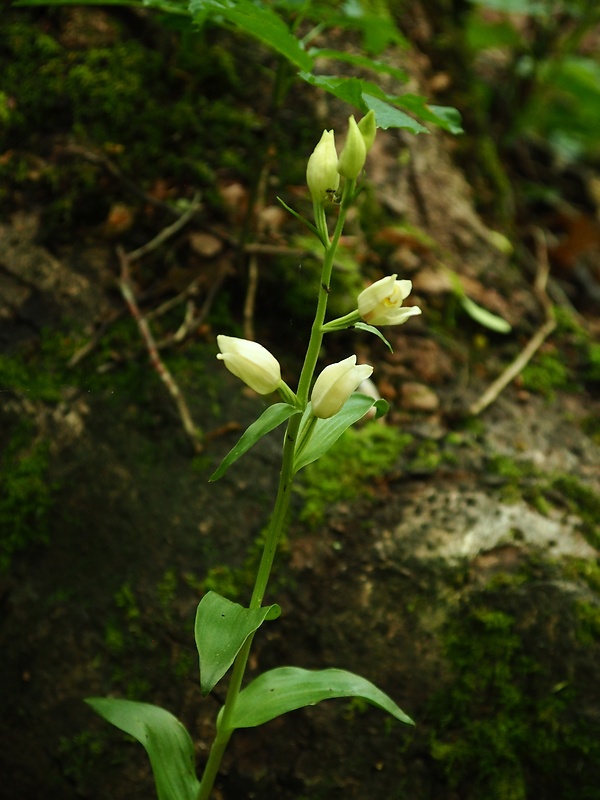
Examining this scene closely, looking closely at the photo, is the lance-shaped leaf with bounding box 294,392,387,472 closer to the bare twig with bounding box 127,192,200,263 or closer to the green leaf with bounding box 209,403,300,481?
the green leaf with bounding box 209,403,300,481

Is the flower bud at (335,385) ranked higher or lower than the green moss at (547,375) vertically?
higher

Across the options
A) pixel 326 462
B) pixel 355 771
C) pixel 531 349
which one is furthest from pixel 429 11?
pixel 355 771

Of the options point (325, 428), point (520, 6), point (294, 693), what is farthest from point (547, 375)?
point (520, 6)

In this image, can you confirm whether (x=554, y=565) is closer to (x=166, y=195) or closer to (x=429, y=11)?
(x=166, y=195)

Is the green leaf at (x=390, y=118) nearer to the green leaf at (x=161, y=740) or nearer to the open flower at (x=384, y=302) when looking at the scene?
the open flower at (x=384, y=302)

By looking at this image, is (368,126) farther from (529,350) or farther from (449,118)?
(529,350)

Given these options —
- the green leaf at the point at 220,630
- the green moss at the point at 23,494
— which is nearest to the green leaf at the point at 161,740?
the green leaf at the point at 220,630

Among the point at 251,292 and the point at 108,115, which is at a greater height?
the point at 108,115

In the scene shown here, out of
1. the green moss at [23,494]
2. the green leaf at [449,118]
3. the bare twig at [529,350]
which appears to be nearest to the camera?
the green leaf at [449,118]
